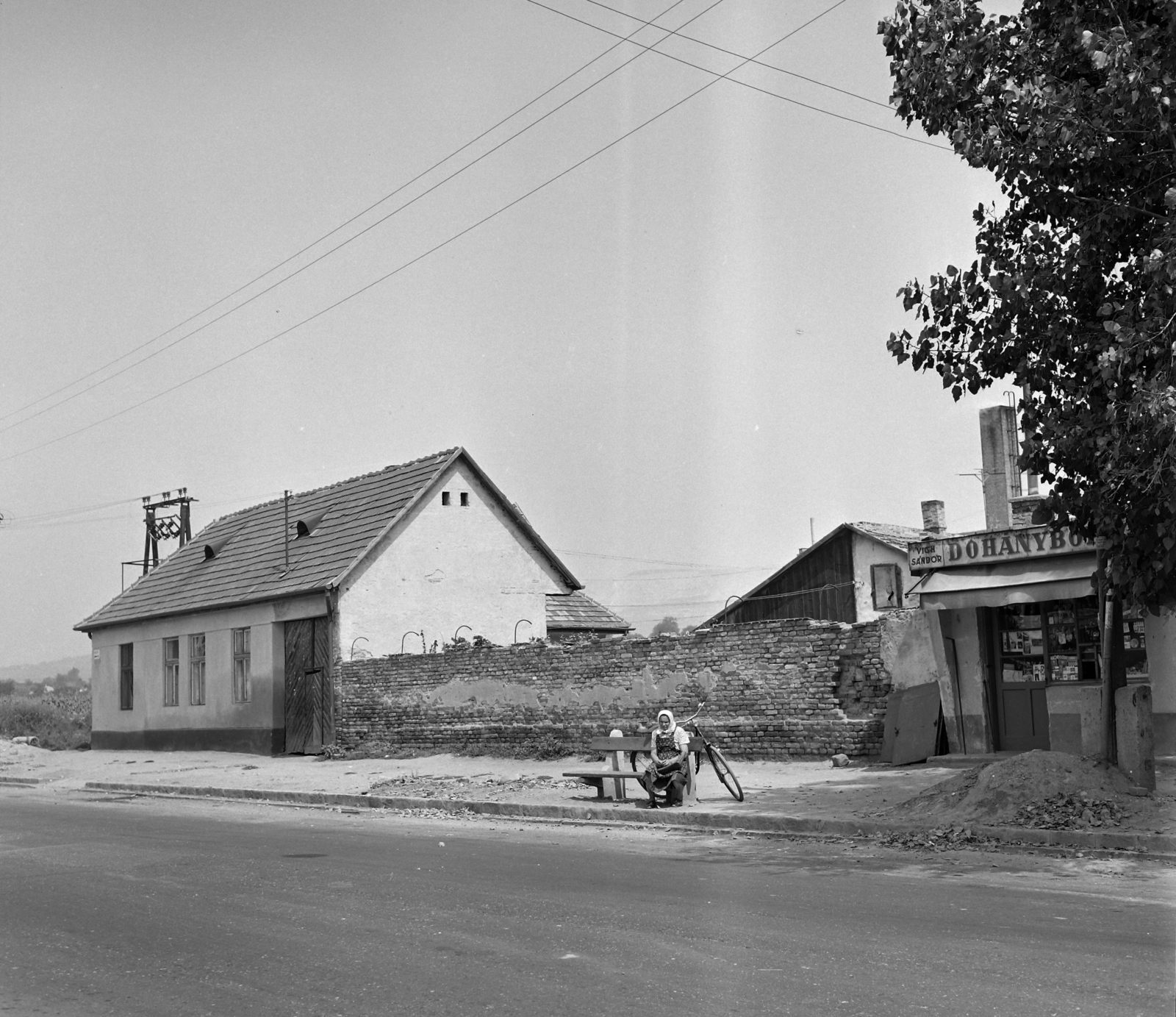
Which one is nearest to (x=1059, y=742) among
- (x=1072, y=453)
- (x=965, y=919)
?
(x=1072, y=453)

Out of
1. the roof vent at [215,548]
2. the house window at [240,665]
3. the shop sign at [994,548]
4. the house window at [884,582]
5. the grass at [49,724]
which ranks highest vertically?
the roof vent at [215,548]

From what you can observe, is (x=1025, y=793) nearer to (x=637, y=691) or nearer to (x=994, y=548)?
(x=994, y=548)

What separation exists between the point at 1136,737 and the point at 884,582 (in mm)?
31730

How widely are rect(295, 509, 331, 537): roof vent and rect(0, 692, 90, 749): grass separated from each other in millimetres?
11476

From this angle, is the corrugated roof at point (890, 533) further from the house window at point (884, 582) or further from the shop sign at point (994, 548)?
the shop sign at point (994, 548)

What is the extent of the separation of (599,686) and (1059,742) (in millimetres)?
8743

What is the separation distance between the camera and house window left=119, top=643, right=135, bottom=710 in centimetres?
3406

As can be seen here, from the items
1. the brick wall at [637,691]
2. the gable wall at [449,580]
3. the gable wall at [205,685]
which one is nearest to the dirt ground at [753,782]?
the brick wall at [637,691]

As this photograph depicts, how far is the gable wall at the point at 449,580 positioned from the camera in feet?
90.5

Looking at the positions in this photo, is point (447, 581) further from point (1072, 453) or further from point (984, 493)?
point (1072, 453)

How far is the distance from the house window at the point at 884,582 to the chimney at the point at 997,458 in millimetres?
21963

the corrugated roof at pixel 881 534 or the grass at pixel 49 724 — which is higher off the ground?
the corrugated roof at pixel 881 534

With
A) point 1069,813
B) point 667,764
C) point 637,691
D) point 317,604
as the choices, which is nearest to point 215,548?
point 317,604

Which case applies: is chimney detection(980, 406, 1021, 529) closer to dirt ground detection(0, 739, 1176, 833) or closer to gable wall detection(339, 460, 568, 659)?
dirt ground detection(0, 739, 1176, 833)
